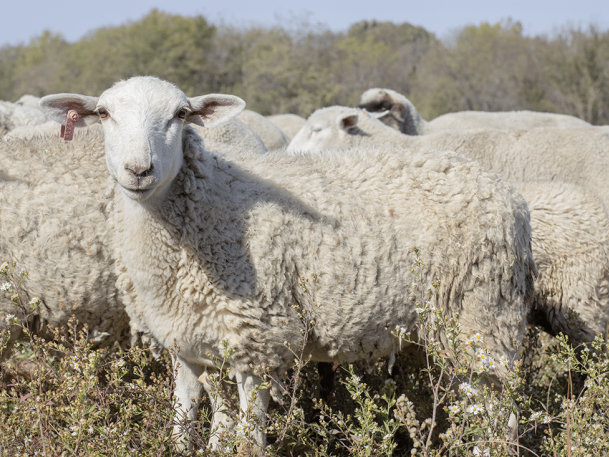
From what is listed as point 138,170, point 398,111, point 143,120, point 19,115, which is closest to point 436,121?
point 398,111

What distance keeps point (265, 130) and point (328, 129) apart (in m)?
2.10

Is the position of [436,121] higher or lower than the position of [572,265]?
higher

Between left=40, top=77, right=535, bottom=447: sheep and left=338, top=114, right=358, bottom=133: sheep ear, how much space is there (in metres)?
3.30

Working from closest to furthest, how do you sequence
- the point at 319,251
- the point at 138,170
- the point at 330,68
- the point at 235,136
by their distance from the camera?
1. the point at 138,170
2. the point at 319,251
3. the point at 235,136
4. the point at 330,68

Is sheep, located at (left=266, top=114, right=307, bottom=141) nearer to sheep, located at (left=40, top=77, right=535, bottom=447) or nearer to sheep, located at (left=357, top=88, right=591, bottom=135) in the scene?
sheep, located at (left=357, top=88, right=591, bottom=135)

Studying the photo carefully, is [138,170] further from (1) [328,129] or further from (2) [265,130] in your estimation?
(2) [265,130]

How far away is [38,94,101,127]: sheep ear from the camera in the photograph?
9.31ft

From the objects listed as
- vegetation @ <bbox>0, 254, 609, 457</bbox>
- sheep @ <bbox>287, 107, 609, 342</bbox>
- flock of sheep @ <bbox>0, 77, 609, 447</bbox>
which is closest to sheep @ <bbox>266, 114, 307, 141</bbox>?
flock of sheep @ <bbox>0, 77, 609, 447</bbox>

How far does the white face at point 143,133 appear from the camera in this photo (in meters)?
2.43

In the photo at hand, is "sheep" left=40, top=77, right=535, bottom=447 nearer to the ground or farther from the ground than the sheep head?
nearer to the ground

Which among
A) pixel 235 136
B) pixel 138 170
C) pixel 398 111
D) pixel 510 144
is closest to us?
pixel 138 170

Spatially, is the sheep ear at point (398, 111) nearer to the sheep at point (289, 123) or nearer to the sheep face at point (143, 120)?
the sheep at point (289, 123)

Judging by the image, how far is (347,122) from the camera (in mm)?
6656

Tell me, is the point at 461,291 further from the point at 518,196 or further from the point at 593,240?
the point at 593,240
